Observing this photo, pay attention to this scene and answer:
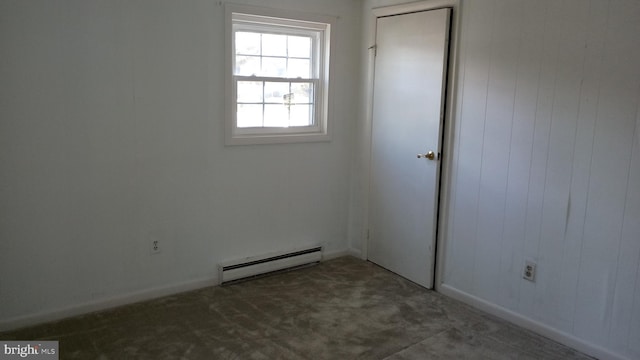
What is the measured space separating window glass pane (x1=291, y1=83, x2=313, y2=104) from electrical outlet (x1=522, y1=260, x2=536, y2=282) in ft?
6.96

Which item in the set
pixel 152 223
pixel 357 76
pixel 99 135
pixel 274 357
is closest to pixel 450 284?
pixel 274 357

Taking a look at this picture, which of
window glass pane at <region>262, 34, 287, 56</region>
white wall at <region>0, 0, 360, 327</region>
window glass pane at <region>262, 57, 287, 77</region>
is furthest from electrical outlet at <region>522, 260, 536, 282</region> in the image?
window glass pane at <region>262, 34, 287, 56</region>

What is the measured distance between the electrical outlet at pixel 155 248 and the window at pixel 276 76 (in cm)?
88

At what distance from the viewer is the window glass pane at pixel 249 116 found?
3.98 m

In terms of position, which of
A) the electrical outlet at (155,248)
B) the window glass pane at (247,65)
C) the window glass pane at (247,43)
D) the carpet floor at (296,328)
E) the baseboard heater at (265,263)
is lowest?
the carpet floor at (296,328)

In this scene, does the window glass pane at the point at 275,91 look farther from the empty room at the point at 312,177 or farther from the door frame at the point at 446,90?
the door frame at the point at 446,90

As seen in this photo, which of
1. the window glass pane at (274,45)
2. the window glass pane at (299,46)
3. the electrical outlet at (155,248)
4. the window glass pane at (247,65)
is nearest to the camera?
the electrical outlet at (155,248)

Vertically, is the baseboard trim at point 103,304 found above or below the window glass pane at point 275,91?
below

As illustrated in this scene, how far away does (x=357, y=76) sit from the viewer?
14.7 ft

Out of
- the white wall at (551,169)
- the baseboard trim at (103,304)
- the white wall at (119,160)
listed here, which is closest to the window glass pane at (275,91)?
the white wall at (119,160)

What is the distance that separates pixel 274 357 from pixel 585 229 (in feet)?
6.29

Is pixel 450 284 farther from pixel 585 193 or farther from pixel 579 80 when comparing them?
pixel 579 80

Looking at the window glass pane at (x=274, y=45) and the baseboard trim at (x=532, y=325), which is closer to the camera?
the baseboard trim at (x=532, y=325)

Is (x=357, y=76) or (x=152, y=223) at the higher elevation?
(x=357, y=76)
